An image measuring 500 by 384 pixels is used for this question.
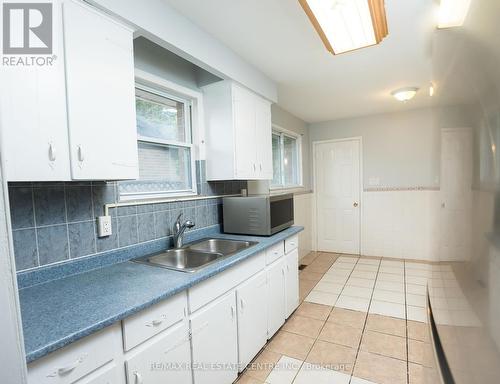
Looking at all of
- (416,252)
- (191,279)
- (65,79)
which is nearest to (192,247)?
(191,279)

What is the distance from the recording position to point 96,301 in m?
1.01

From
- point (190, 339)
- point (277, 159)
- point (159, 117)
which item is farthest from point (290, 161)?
point (190, 339)

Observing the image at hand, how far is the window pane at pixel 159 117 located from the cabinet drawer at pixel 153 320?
125cm

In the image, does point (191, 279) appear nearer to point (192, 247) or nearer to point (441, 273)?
point (192, 247)

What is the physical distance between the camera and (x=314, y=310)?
2518 mm

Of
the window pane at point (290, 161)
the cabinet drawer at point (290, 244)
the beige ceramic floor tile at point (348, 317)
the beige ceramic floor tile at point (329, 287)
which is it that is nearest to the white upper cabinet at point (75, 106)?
the cabinet drawer at point (290, 244)

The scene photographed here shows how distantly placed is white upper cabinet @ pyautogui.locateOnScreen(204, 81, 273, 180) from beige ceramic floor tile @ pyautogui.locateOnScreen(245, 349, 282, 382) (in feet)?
4.65

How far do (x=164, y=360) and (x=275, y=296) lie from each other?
1125 millimetres

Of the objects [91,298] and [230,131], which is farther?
[230,131]

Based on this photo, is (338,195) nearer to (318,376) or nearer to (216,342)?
(318,376)

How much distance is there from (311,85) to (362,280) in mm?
2504

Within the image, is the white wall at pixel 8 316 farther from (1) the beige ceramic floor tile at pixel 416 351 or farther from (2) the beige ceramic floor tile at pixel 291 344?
(1) the beige ceramic floor tile at pixel 416 351

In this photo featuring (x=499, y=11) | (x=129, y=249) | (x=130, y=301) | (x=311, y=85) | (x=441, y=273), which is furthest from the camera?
(x=311, y=85)

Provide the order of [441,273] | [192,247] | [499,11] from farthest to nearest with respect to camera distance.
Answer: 1. [192,247]
2. [441,273]
3. [499,11]
